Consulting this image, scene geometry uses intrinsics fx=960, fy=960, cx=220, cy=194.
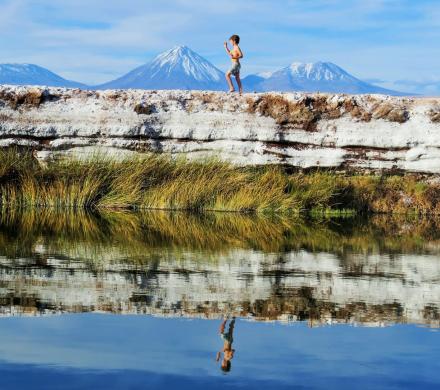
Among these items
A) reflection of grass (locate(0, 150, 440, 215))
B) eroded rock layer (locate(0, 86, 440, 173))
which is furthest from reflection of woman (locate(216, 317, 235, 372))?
eroded rock layer (locate(0, 86, 440, 173))

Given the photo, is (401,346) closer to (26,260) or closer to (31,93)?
(26,260)

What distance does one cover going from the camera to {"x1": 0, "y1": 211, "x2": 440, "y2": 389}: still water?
6.91 m

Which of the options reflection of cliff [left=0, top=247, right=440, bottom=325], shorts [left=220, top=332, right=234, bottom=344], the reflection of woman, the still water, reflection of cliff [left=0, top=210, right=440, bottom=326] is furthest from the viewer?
reflection of cliff [left=0, top=210, right=440, bottom=326]

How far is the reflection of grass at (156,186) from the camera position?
80.4ft

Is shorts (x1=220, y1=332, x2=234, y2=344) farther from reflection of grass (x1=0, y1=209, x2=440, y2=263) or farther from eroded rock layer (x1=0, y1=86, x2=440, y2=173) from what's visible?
eroded rock layer (x1=0, y1=86, x2=440, y2=173)

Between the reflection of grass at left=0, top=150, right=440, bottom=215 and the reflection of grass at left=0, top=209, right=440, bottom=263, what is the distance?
1.43 meters

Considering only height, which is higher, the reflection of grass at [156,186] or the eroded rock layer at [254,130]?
the eroded rock layer at [254,130]

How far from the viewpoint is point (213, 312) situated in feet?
29.7

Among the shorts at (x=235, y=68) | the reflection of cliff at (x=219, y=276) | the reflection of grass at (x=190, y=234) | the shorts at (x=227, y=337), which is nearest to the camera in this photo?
the shorts at (x=227, y=337)

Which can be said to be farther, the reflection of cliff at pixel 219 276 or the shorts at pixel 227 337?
the reflection of cliff at pixel 219 276

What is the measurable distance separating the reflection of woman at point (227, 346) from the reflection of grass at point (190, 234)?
5.00 metres

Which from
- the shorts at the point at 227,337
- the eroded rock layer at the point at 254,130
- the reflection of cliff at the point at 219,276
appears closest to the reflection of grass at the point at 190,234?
the reflection of cliff at the point at 219,276

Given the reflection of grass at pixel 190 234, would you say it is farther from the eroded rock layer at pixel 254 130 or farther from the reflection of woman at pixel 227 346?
the reflection of woman at pixel 227 346

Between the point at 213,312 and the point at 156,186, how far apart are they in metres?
16.2
